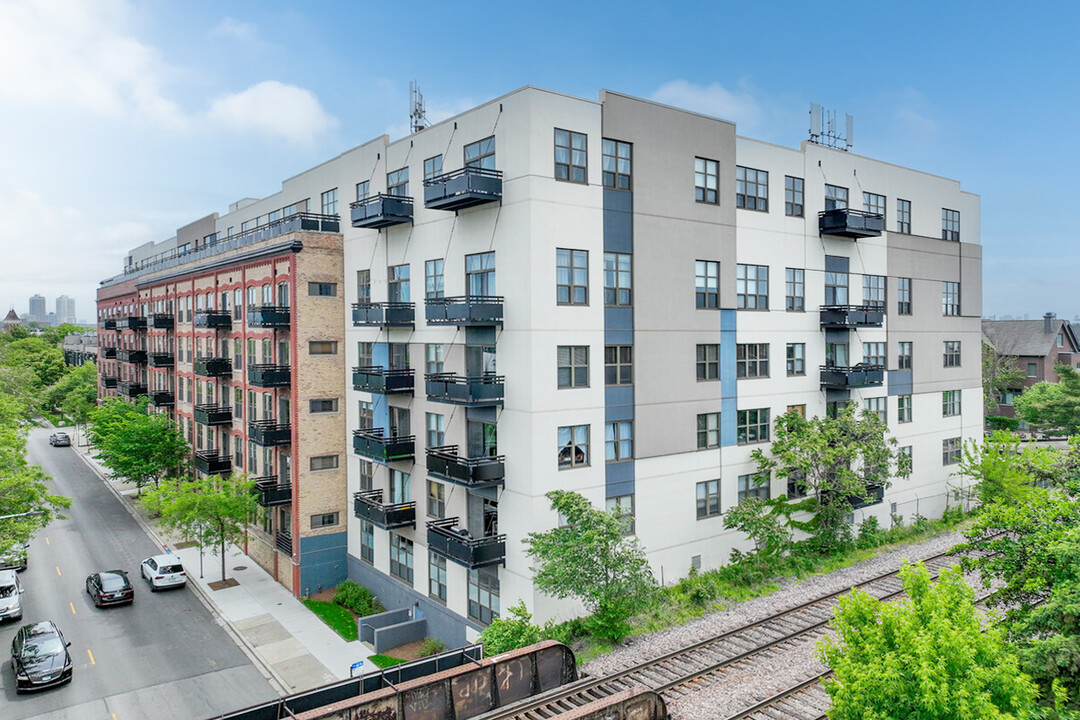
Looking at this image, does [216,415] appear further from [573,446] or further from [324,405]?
[573,446]

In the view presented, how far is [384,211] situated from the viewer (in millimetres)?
30656

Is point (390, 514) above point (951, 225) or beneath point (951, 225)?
beneath

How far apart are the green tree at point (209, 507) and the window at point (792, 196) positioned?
1184 inches

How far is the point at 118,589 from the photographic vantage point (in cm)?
3431

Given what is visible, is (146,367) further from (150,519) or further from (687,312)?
(687,312)

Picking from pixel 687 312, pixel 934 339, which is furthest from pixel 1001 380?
pixel 687 312

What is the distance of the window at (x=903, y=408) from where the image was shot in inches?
1548

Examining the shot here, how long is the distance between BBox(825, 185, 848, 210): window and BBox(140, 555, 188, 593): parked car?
37453 millimetres

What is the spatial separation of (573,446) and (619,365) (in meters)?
3.77

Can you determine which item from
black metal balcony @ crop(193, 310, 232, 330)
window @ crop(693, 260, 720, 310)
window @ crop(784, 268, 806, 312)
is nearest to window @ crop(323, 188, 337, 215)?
black metal balcony @ crop(193, 310, 232, 330)

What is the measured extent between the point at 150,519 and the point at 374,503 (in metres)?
26.6

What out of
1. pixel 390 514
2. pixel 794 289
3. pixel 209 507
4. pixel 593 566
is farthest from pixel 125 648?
pixel 794 289

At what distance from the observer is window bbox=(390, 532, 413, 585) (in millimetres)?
32219

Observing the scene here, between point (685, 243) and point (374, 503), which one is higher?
point (685, 243)
